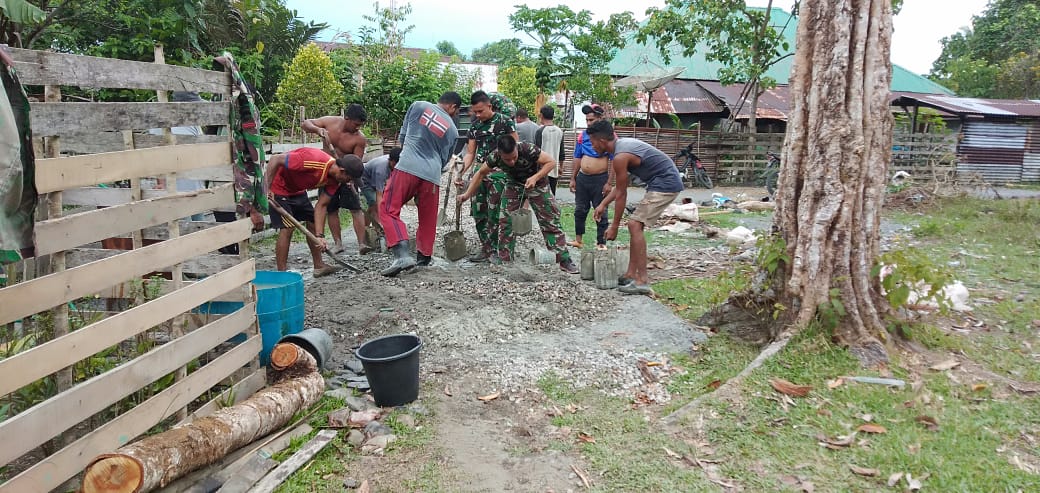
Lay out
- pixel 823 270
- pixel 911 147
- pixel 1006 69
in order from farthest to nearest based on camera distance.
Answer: pixel 1006 69, pixel 911 147, pixel 823 270

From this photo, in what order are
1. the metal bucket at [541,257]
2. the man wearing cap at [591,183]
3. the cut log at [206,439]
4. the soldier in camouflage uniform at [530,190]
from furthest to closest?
the man wearing cap at [591,183] → the metal bucket at [541,257] → the soldier in camouflage uniform at [530,190] → the cut log at [206,439]

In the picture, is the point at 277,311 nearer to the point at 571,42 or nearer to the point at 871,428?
the point at 871,428

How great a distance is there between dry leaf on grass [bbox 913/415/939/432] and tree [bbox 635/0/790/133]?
13.9 m

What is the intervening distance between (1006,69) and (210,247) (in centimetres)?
3389

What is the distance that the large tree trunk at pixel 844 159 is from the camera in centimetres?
425

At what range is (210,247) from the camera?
3.37 m

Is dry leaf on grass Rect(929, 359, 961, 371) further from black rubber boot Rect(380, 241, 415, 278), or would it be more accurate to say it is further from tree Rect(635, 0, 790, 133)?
tree Rect(635, 0, 790, 133)

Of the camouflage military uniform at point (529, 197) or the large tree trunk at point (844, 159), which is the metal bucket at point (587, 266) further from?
the large tree trunk at point (844, 159)

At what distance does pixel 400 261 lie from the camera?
6.58 metres

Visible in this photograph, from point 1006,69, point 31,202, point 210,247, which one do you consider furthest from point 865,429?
point 1006,69

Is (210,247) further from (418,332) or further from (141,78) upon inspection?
(418,332)

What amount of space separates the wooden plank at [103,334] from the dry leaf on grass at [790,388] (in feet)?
10.4

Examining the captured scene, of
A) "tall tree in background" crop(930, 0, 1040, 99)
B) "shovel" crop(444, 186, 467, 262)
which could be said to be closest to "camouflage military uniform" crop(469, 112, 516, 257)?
"shovel" crop(444, 186, 467, 262)

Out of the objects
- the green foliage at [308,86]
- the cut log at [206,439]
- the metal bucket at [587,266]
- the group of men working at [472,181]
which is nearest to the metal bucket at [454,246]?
the group of men working at [472,181]
